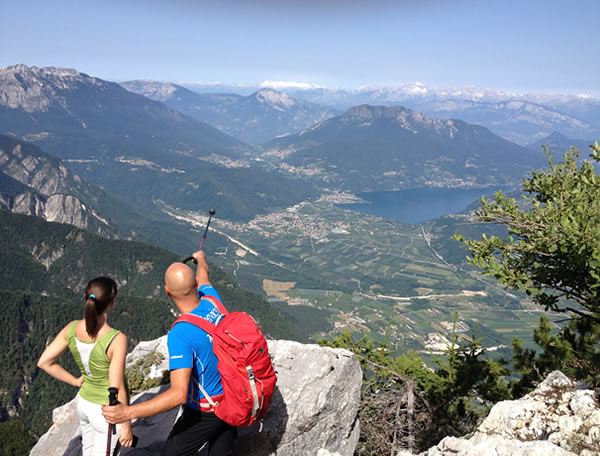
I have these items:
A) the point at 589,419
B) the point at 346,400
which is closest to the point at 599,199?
the point at 589,419

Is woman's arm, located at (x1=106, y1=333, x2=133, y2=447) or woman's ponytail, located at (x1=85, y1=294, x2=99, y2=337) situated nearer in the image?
woman's ponytail, located at (x1=85, y1=294, x2=99, y2=337)

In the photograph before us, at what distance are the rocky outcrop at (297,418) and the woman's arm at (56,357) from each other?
2.27m

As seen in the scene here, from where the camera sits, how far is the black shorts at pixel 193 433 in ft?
16.7

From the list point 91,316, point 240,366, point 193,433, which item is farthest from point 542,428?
point 91,316

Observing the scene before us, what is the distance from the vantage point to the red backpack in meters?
4.71

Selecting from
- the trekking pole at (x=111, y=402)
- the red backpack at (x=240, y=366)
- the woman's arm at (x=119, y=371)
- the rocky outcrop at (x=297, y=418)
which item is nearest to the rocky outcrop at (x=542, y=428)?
the rocky outcrop at (x=297, y=418)

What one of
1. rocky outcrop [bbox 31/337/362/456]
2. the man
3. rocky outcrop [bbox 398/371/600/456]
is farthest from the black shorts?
rocky outcrop [bbox 398/371/600/456]

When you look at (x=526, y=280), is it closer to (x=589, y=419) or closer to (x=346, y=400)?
(x=589, y=419)

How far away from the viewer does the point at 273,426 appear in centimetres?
731

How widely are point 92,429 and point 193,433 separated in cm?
181

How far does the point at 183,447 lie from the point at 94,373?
5.46 ft

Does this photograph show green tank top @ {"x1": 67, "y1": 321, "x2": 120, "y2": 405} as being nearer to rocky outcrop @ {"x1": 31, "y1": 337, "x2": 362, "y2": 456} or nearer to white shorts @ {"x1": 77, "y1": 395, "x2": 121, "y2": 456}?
white shorts @ {"x1": 77, "y1": 395, "x2": 121, "y2": 456}

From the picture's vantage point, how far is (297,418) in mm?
7645

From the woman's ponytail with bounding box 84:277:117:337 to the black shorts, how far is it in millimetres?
1769
